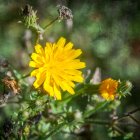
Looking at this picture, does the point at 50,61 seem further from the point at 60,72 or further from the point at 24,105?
the point at 24,105

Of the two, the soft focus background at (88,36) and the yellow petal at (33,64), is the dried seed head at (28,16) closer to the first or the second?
the yellow petal at (33,64)

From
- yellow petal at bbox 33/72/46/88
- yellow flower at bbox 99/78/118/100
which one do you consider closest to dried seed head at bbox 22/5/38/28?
yellow petal at bbox 33/72/46/88

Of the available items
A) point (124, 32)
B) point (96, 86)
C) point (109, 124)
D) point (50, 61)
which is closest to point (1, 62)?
point (50, 61)

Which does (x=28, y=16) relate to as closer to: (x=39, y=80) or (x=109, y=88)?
(x=39, y=80)

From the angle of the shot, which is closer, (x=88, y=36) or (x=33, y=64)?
(x=33, y=64)

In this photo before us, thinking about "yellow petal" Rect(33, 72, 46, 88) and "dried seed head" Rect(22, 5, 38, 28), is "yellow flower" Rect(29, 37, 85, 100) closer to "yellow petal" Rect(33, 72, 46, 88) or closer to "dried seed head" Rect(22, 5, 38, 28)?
"yellow petal" Rect(33, 72, 46, 88)

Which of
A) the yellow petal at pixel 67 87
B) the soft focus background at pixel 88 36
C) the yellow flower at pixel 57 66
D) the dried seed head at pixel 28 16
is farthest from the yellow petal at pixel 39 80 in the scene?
the soft focus background at pixel 88 36

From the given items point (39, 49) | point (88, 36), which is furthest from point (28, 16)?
point (88, 36)
